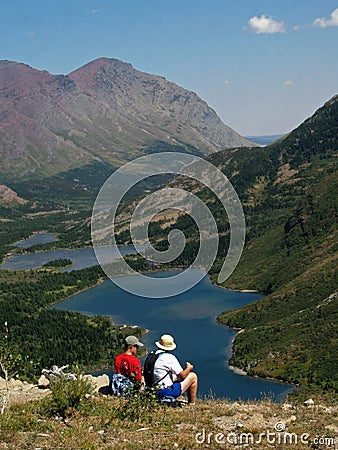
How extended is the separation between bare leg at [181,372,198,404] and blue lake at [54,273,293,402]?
223 feet

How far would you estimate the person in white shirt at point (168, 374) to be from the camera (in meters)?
19.4

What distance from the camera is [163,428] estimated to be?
1739 centimetres

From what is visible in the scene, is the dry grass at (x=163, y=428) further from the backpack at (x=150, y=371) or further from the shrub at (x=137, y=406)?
the backpack at (x=150, y=371)

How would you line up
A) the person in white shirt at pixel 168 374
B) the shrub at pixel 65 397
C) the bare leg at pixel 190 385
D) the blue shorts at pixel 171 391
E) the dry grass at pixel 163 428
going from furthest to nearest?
the bare leg at pixel 190 385
the blue shorts at pixel 171 391
the person in white shirt at pixel 168 374
the shrub at pixel 65 397
the dry grass at pixel 163 428

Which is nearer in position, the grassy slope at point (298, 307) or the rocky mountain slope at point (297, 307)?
the rocky mountain slope at point (297, 307)

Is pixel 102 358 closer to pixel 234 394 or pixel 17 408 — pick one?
pixel 234 394

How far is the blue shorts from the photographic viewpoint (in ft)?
64.2

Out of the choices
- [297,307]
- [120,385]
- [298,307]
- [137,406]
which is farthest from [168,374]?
[297,307]

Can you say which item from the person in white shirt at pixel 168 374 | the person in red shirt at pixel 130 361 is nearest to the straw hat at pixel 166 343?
the person in white shirt at pixel 168 374

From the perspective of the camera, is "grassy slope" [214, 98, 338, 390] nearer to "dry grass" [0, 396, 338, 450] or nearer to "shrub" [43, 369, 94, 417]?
"dry grass" [0, 396, 338, 450]

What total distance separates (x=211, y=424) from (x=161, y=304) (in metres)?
157

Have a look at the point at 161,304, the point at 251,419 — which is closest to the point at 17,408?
the point at 251,419

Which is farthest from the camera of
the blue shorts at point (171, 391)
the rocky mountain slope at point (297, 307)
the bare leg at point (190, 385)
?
the rocky mountain slope at point (297, 307)

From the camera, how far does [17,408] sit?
19.3 meters
